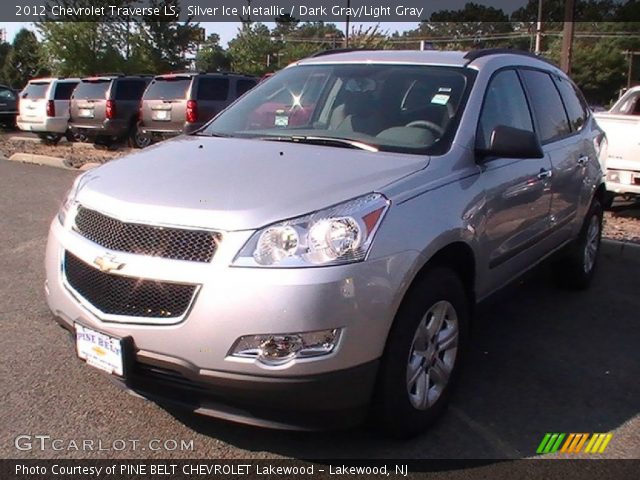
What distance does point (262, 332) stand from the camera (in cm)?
254

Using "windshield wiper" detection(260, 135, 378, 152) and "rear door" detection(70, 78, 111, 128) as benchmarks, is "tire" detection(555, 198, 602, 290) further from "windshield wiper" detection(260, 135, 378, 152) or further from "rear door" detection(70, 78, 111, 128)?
"rear door" detection(70, 78, 111, 128)

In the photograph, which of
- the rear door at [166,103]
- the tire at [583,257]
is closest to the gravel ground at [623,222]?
the tire at [583,257]

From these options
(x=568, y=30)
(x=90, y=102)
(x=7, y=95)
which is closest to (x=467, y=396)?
A: (x=568, y=30)

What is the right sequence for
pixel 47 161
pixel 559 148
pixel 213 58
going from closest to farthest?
pixel 559 148 < pixel 47 161 < pixel 213 58

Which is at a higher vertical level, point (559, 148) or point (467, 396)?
point (559, 148)

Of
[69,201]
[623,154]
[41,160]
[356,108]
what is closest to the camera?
[69,201]

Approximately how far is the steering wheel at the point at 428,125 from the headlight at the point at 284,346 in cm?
149

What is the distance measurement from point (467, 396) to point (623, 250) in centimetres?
396

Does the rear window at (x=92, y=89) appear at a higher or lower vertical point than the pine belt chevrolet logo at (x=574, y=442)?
higher

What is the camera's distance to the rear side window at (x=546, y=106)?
458 cm

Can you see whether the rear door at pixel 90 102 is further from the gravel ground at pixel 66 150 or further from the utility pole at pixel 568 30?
the utility pole at pixel 568 30

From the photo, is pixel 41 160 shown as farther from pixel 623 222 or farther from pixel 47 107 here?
pixel 623 222

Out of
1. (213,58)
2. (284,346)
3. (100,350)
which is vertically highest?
(213,58)

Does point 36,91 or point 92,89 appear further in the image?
A: point 36,91
